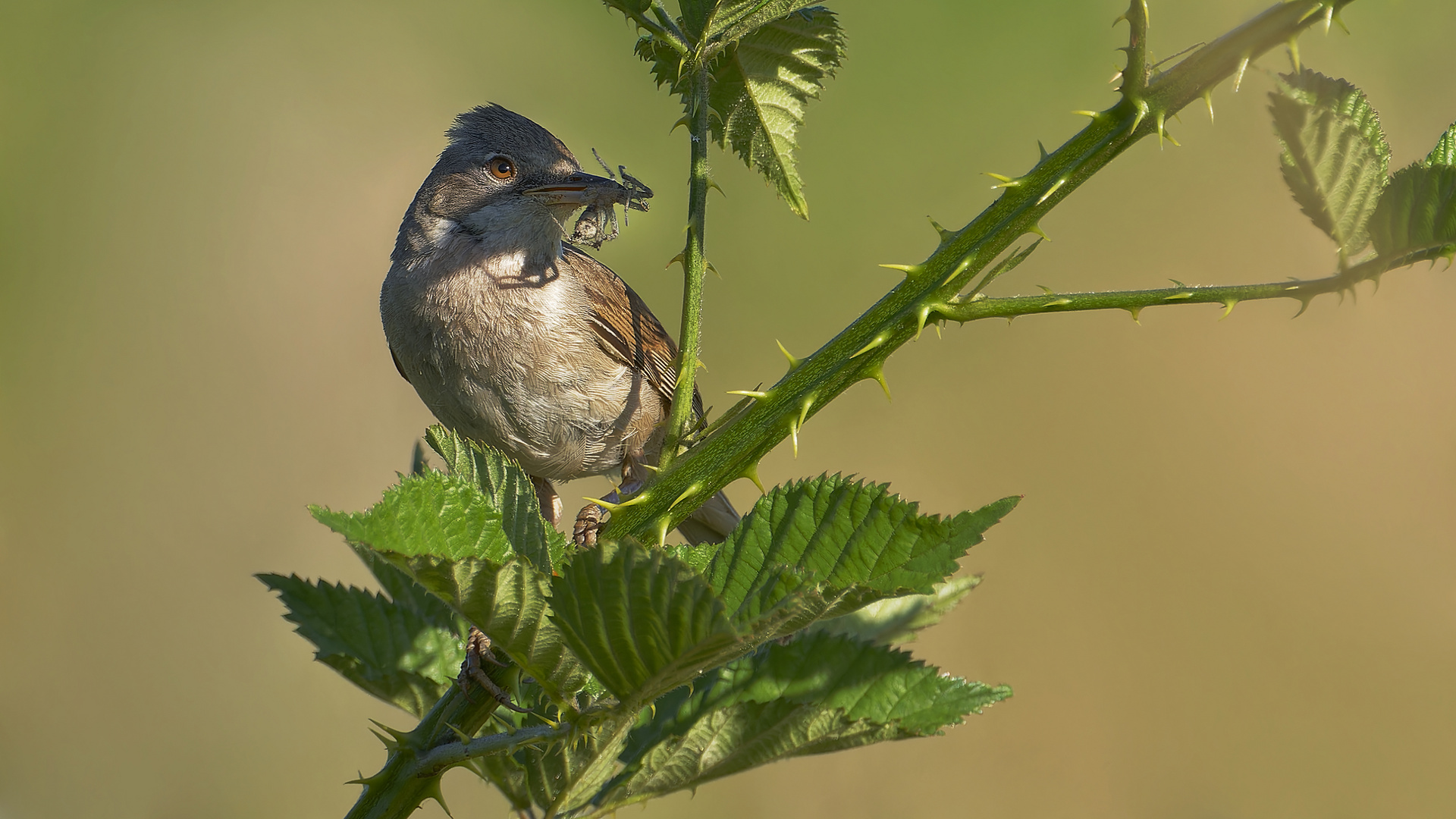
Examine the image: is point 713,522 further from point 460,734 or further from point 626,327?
point 460,734

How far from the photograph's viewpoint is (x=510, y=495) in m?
1.02

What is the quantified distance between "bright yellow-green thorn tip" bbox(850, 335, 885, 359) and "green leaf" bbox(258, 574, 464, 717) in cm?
75

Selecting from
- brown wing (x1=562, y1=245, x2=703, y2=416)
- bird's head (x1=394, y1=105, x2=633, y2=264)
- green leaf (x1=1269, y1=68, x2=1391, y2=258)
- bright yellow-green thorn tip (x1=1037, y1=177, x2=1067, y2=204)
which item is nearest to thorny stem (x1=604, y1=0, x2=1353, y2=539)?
bright yellow-green thorn tip (x1=1037, y1=177, x2=1067, y2=204)

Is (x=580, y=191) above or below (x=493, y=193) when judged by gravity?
below

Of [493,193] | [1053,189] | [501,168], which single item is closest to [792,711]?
[1053,189]

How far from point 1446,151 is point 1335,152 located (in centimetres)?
11

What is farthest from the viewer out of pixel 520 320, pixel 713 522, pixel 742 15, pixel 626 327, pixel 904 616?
pixel 713 522

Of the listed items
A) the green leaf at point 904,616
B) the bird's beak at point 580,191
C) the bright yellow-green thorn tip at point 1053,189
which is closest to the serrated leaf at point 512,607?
the green leaf at point 904,616

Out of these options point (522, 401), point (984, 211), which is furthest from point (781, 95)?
point (522, 401)

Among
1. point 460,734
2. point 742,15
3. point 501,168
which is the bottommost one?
point 460,734

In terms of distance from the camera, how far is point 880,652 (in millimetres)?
1141

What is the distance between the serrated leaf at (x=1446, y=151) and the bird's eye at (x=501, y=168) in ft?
7.07

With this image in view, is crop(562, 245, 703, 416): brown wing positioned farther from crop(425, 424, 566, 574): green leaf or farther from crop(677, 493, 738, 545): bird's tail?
crop(425, 424, 566, 574): green leaf

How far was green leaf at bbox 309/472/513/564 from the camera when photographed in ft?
2.60
